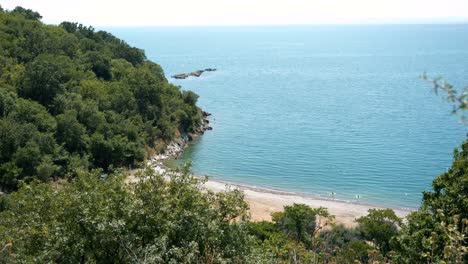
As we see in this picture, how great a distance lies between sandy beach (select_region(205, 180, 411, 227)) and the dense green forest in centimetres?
326

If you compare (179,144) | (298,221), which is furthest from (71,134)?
(298,221)

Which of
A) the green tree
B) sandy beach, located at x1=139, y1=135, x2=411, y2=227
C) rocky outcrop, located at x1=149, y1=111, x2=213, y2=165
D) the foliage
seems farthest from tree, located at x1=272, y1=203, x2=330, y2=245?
rocky outcrop, located at x1=149, y1=111, x2=213, y2=165

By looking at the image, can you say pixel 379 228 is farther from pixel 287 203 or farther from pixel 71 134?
pixel 71 134

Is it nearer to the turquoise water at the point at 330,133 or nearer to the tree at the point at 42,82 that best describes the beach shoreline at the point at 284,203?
the turquoise water at the point at 330,133

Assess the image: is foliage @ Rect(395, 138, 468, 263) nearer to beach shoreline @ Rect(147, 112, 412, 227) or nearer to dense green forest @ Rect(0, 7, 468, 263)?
dense green forest @ Rect(0, 7, 468, 263)

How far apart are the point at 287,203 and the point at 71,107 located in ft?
75.2

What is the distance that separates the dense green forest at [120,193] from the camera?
13.4m

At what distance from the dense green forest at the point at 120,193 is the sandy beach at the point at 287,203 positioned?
3258 millimetres

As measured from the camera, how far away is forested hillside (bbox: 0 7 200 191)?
4053cm

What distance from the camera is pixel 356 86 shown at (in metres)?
104

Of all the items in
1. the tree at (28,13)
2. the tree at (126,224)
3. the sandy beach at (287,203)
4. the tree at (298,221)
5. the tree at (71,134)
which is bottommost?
the sandy beach at (287,203)

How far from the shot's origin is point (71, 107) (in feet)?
159

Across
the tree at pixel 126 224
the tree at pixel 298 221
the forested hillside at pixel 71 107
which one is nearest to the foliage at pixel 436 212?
the tree at pixel 126 224

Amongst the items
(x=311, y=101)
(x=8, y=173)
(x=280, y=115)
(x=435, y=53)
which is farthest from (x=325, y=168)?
(x=435, y=53)
